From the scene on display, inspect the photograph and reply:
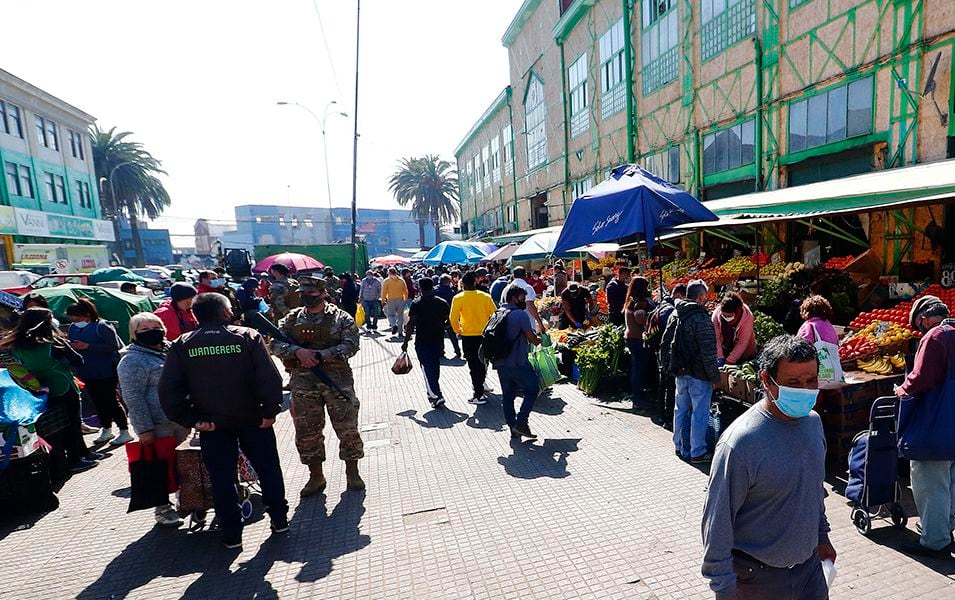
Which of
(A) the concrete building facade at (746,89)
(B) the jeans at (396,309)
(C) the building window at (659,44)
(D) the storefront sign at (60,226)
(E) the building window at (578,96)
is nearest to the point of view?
(A) the concrete building facade at (746,89)

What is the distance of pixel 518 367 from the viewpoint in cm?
567

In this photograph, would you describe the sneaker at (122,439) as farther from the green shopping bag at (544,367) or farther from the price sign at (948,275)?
the price sign at (948,275)

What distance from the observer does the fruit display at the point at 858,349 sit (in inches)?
205

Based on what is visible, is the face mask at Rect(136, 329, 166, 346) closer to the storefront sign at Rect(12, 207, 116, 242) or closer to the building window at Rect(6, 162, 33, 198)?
the storefront sign at Rect(12, 207, 116, 242)

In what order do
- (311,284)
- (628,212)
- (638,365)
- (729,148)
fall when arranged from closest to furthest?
(311,284) → (628,212) → (638,365) → (729,148)

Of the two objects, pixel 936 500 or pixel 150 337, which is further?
pixel 150 337

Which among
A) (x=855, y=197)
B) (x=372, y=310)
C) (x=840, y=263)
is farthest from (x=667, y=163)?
(x=372, y=310)

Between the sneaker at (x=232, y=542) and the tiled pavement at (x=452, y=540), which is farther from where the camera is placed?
the sneaker at (x=232, y=542)

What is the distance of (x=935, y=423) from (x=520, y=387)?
3757 millimetres

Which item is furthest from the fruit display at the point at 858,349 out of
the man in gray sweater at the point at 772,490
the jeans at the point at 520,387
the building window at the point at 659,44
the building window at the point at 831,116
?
the building window at the point at 659,44

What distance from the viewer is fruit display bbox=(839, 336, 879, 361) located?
17.0ft

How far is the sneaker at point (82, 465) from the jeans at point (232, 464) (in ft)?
10.4

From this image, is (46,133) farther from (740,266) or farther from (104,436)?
(740,266)

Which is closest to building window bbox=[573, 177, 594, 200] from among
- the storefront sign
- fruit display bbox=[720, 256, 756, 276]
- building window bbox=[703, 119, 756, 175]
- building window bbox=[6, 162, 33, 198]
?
building window bbox=[703, 119, 756, 175]
